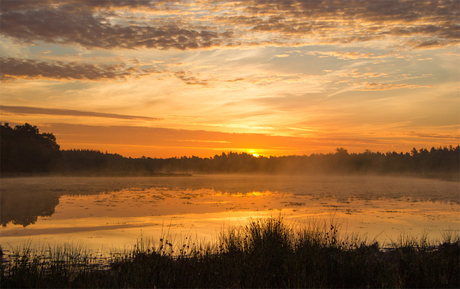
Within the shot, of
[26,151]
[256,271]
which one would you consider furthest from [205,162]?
[256,271]

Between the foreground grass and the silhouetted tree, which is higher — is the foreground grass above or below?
below

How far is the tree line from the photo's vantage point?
191ft

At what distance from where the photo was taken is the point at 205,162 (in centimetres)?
11012

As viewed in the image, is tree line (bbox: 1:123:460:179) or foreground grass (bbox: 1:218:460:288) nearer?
foreground grass (bbox: 1:218:460:288)

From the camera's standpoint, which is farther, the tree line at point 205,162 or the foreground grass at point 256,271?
the tree line at point 205,162

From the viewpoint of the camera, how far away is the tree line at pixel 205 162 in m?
58.2

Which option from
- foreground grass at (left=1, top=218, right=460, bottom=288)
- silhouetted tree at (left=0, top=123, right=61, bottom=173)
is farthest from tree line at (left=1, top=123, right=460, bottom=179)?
foreground grass at (left=1, top=218, right=460, bottom=288)

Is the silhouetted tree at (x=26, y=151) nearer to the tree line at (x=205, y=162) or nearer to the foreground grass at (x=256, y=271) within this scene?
the tree line at (x=205, y=162)

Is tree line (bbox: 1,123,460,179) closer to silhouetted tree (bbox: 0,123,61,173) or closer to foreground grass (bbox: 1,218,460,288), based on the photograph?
silhouetted tree (bbox: 0,123,61,173)

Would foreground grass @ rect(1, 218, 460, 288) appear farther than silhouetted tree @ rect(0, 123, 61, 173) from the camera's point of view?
No

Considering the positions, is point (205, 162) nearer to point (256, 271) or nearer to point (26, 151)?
point (26, 151)

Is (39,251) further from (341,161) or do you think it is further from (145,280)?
(341,161)

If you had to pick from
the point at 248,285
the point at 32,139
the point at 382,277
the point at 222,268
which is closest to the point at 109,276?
the point at 222,268

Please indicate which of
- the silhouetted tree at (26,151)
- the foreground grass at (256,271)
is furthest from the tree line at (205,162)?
the foreground grass at (256,271)
